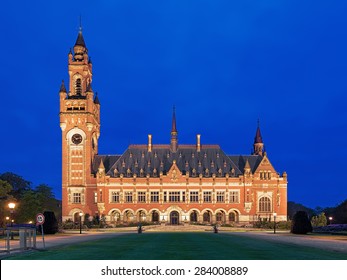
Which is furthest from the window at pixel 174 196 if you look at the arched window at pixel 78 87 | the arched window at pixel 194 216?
the arched window at pixel 78 87

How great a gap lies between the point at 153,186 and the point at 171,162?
7.26 metres

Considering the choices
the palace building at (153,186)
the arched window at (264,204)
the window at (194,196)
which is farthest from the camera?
the arched window at (264,204)

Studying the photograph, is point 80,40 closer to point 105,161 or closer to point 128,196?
point 105,161

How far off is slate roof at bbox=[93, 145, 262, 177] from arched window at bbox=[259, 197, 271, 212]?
23.9 ft

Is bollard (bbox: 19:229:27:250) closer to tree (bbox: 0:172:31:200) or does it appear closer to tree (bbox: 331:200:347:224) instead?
tree (bbox: 331:200:347:224)

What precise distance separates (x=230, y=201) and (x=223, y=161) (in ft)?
31.4

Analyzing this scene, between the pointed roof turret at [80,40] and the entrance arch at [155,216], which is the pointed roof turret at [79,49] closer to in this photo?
the pointed roof turret at [80,40]

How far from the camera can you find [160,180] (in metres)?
119

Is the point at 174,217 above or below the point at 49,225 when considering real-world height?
below

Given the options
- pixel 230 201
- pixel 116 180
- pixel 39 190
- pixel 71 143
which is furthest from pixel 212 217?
pixel 39 190

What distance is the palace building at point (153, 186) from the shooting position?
388 feet

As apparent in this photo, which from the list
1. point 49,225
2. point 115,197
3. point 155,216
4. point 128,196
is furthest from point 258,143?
point 49,225

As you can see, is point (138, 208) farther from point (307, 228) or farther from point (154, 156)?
point (307, 228)

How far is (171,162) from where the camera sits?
122938mm
